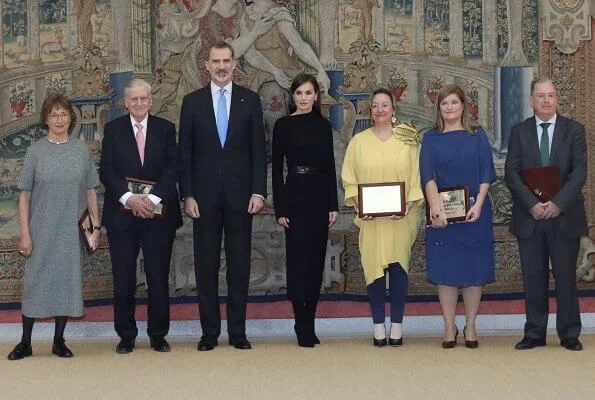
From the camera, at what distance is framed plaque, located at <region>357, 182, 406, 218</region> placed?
6.15 metres

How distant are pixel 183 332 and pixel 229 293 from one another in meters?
0.81

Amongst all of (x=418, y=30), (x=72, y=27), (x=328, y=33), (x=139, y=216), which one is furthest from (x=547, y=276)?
(x=72, y=27)

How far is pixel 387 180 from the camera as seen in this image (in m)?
6.22

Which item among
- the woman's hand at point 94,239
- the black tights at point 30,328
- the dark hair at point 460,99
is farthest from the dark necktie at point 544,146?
Result: the black tights at point 30,328

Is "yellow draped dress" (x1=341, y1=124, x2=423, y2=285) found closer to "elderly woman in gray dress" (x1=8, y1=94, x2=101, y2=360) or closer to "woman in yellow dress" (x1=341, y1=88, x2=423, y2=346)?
"woman in yellow dress" (x1=341, y1=88, x2=423, y2=346)

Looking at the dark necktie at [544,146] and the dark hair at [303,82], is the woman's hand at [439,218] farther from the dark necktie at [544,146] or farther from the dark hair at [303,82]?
the dark hair at [303,82]

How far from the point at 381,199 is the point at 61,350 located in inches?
76.8

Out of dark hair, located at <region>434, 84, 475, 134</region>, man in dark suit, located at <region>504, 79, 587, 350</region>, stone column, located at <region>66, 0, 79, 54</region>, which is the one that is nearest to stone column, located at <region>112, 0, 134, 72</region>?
stone column, located at <region>66, 0, 79, 54</region>

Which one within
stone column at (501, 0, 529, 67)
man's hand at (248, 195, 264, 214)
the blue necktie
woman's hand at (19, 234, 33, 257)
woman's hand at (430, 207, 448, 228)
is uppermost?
stone column at (501, 0, 529, 67)

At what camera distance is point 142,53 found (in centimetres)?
691

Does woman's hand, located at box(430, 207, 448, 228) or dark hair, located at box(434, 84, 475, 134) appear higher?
dark hair, located at box(434, 84, 475, 134)

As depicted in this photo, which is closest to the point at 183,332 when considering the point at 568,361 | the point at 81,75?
the point at 81,75

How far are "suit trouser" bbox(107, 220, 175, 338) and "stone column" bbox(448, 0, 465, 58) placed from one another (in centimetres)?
219

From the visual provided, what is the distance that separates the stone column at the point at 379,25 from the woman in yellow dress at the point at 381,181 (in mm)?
803
